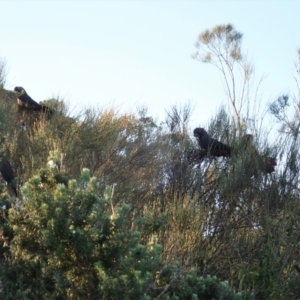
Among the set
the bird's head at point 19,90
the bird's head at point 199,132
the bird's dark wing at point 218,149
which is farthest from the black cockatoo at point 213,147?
the bird's head at point 19,90

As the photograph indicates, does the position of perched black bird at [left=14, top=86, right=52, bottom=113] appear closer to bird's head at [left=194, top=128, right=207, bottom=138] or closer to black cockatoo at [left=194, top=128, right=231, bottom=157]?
bird's head at [left=194, top=128, right=207, bottom=138]

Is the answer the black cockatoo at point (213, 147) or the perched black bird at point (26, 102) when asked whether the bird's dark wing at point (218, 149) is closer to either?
the black cockatoo at point (213, 147)

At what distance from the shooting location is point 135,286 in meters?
6.59

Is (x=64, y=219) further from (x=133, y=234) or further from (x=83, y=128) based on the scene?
(x=83, y=128)

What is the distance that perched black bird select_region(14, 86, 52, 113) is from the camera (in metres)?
14.4

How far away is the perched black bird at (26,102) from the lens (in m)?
14.4

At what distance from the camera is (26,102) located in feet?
47.5

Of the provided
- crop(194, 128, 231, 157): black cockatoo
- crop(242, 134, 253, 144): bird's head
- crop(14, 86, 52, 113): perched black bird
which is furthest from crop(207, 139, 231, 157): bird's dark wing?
crop(14, 86, 52, 113): perched black bird

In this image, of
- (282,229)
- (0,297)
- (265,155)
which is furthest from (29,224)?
(265,155)

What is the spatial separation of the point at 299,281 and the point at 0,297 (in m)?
4.74

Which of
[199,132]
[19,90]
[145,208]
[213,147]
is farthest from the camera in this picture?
[19,90]

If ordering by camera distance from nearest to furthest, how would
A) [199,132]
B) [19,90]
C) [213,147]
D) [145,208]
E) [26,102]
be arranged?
[145,208], [213,147], [199,132], [26,102], [19,90]

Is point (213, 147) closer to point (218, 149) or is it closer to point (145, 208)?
point (218, 149)

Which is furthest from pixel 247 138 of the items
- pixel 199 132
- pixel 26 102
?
pixel 26 102
